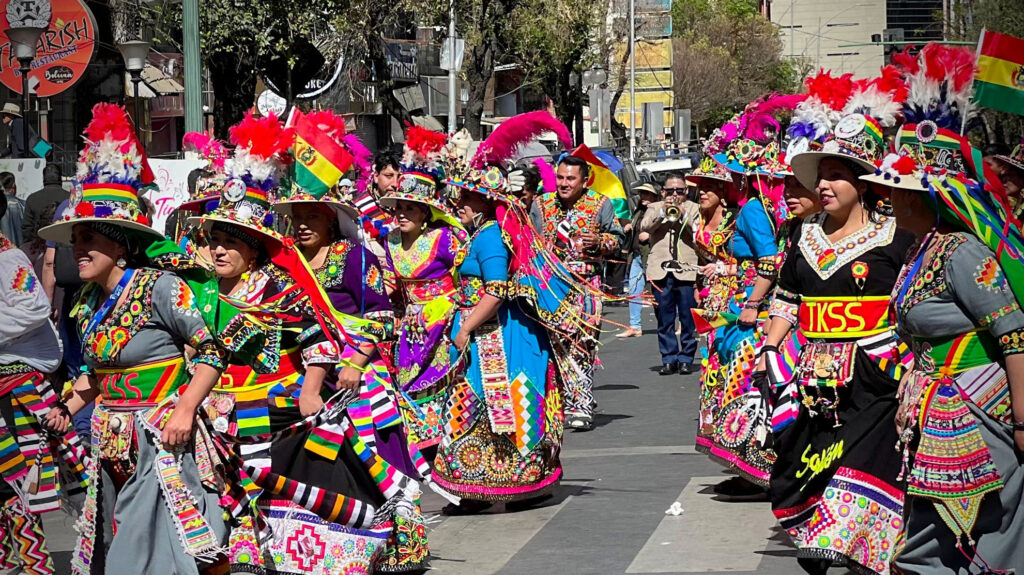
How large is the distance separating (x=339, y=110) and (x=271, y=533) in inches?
1305

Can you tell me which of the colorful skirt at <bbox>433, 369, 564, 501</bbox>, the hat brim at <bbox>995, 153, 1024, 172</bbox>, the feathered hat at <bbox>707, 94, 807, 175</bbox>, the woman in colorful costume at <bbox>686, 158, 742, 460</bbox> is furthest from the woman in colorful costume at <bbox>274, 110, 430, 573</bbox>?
the feathered hat at <bbox>707, 94, 807, 175</bbox>

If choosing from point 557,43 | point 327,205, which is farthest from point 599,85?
point 327,205

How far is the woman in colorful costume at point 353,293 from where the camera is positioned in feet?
22.7

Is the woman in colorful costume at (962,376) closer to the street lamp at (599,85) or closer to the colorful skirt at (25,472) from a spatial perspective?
the colorful skirt at (25,472)

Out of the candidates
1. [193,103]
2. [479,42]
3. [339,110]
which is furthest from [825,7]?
[193,103]

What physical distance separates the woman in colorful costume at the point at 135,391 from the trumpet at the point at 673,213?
10.5 meters

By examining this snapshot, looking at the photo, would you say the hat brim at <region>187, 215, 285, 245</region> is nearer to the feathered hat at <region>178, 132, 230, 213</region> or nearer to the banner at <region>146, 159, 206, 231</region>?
the feathered hat at <region>178, 132, 230, 213</region>

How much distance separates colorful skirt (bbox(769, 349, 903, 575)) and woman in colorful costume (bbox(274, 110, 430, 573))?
170cm

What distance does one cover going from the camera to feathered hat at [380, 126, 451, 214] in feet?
28.5

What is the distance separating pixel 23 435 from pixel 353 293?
5.23ft

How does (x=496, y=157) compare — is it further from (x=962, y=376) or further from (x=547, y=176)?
(x=962, y=376)

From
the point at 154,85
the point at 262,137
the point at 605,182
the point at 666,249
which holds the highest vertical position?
the point at 154,85

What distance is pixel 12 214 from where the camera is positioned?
43.0 ft

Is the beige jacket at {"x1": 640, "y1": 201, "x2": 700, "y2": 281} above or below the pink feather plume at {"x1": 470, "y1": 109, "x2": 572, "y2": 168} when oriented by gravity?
below
